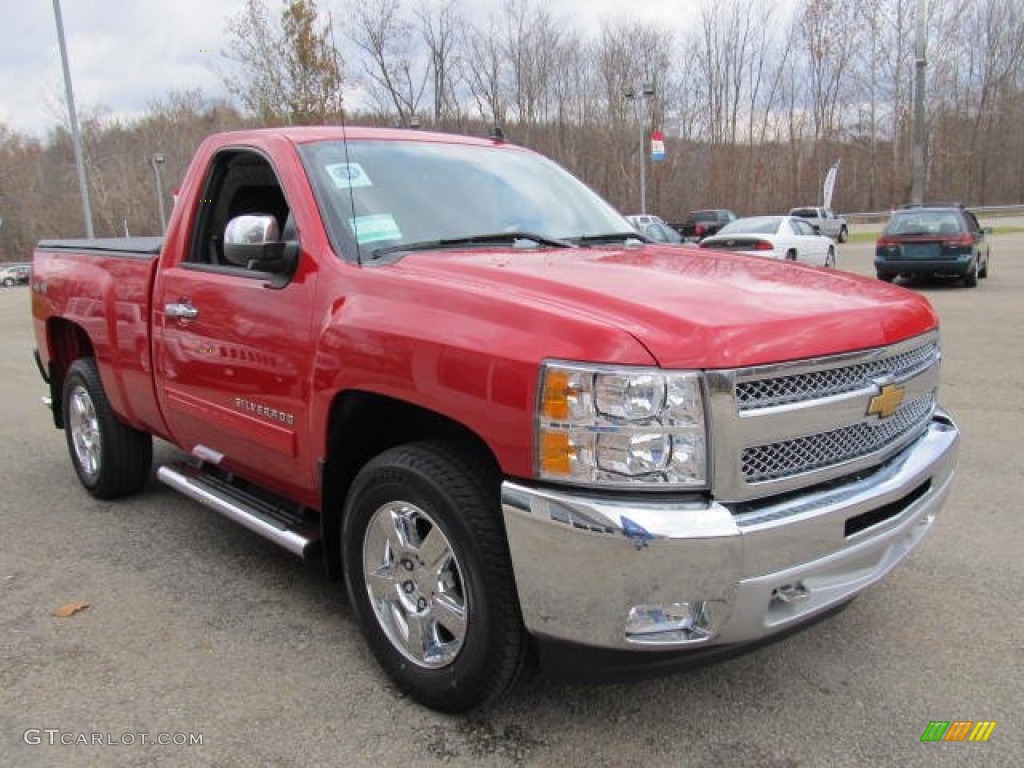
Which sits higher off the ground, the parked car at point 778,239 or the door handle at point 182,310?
the door handle at point 182,310

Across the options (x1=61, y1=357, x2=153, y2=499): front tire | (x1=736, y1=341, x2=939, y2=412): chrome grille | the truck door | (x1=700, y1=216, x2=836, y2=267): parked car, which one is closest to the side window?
the truck door

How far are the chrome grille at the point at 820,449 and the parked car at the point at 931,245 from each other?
1518 cm

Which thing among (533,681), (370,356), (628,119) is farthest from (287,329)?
(628,119)

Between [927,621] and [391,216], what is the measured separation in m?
2.65

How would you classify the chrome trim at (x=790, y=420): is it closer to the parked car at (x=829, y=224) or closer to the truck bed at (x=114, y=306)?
the truck bed at (x=114, y=306)

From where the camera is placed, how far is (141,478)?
16.9 feet

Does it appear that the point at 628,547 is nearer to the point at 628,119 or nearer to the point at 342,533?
the point at 342,533

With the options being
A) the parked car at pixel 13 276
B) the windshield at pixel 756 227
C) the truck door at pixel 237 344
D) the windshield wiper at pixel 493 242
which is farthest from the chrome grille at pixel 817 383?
the parked car at pixel 13 276

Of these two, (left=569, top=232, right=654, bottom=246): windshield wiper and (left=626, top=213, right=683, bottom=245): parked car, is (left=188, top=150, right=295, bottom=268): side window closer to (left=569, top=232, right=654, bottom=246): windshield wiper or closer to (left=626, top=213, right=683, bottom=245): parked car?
(left=569, top=232, right=654, bottom=246): windshield wiper

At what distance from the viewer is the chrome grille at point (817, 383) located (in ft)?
7.62

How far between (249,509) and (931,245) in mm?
15872

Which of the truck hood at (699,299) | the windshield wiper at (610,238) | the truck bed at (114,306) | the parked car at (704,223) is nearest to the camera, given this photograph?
the truck hood at (699,299)

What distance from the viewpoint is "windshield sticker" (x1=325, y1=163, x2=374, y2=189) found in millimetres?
3432

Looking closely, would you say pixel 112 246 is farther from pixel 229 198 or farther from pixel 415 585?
pixel 415 585
